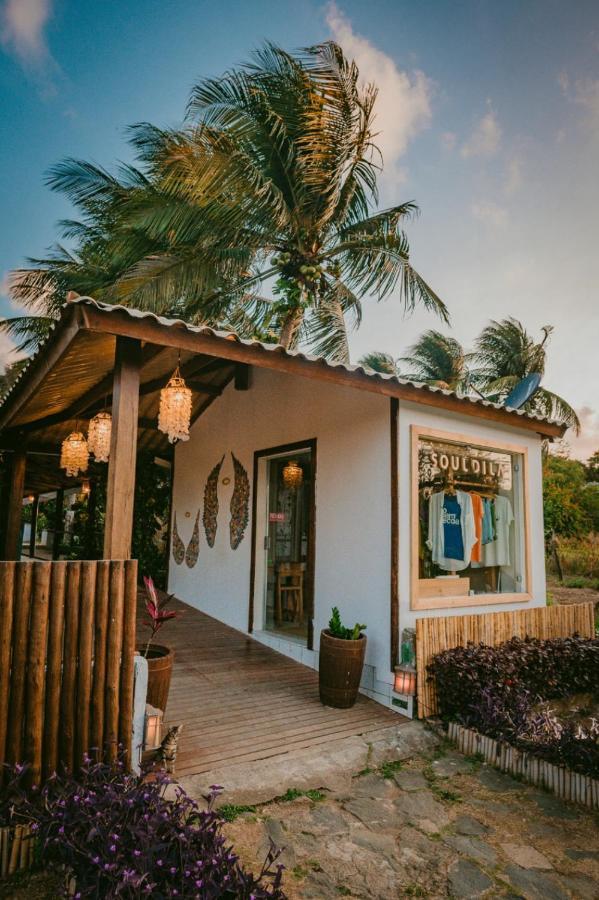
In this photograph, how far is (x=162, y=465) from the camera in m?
9.80

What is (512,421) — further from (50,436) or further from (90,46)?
(90,46)

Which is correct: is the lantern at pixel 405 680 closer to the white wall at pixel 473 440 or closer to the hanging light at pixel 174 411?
the white wall at pixel 473 440

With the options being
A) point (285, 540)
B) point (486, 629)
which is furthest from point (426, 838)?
point (285, 540)

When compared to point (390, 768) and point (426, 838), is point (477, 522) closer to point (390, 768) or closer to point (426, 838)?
point (390, 768)

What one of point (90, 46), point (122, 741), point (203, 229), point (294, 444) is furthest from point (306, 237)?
point (122, 741)

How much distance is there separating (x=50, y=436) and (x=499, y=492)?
6.88 m

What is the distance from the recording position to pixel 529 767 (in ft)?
11.9

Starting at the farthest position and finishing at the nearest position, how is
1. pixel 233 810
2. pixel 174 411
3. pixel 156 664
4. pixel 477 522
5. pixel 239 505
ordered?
pixel 239 505 → pixel 477 522 → pixel 174 411 → pixel 156 664 → pixel 233 810

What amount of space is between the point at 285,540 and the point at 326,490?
6.24ft

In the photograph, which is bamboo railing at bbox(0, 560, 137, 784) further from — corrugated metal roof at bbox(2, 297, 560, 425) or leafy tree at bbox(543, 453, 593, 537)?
leafy tree at bbox(543, 453, 593, 537)

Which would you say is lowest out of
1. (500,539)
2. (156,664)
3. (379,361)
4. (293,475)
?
(156,664)

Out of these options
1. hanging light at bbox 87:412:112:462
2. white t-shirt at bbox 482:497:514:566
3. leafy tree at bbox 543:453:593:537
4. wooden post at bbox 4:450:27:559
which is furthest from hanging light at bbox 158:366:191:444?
leafy tree at bbox 543:453:593:537

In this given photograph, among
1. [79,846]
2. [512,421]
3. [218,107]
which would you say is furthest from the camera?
[218,107]

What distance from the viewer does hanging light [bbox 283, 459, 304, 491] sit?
7473 millimetres
